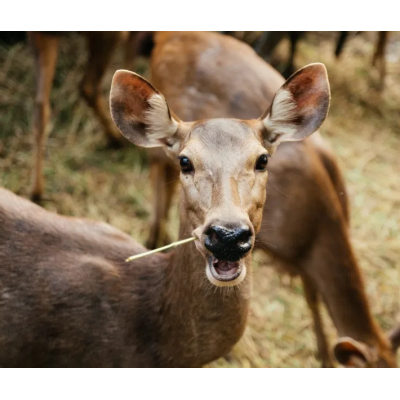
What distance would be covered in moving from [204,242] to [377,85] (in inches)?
245

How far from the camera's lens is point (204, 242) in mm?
2191

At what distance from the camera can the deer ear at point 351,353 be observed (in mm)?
2820

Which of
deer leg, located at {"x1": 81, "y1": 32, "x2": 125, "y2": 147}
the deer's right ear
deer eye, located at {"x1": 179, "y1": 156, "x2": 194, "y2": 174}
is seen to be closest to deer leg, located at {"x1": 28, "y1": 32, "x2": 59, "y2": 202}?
deer leg, located at {"x1": 81, "y1": 32, "x2": 125, "y2": 147}

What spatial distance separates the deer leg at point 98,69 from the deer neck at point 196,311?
3.11 m

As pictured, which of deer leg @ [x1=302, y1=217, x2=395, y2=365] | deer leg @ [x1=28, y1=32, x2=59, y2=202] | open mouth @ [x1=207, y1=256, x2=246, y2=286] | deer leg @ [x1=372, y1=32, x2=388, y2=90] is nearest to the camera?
open mouth @ [x1=207, y1=256, x2=246, y2=286]

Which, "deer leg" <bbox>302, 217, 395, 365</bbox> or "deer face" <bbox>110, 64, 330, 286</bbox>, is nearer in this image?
"deer face" <bbox>110, 64, 330, 286</bbox>

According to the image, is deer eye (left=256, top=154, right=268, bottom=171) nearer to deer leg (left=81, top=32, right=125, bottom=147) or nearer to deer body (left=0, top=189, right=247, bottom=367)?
deer body (left=0, top=189, right=247, bottom=367)

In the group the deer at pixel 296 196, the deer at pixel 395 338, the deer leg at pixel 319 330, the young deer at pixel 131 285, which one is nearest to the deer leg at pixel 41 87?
the deer at pixel 296 196

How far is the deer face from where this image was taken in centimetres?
217

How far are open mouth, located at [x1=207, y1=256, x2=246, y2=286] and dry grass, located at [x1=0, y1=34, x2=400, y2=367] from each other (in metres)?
1.96

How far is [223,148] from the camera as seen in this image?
245 cm

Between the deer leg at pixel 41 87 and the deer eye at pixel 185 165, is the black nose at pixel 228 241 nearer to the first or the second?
the deer eye at pixel 185 165
